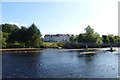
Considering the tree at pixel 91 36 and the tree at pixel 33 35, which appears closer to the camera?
the tree at pixel 33 35

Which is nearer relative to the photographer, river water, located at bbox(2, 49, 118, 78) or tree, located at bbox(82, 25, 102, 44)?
river water, located at bbox(2, 49, 118, 78)

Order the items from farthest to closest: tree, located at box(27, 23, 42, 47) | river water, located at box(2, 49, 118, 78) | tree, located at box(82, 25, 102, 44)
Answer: tree, located at box(82, 25, 102, 44) → tree, located at box(27, 23, 42, 47) → river water, located at box(2, 49, 118, 78)

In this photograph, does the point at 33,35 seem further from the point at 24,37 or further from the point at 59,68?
the point at 59,68

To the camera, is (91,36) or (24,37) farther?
(91,36)

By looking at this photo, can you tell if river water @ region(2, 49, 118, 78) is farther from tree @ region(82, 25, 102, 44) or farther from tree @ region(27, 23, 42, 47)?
tree @ region(82, 25, 102, 44)

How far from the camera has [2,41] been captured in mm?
120062

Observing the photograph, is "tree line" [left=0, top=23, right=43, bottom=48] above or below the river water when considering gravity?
above

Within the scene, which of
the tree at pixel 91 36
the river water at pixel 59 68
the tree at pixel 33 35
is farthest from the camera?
the tree at pixel 91 36

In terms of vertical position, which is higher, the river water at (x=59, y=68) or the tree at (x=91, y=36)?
the tree at (x=91, y=36)

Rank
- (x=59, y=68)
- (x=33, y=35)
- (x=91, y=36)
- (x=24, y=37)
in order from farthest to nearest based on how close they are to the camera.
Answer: (x=91, y=36), (x=24, y=37), (x=33, y=35), (x=59, y=68)

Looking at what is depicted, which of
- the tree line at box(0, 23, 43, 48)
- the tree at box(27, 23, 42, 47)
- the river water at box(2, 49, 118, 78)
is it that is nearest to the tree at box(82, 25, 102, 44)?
the tree line at box(0, 23, 43, 48)

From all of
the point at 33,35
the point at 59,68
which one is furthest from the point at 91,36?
the point at 59,68

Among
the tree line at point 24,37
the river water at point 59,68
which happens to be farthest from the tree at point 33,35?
the river water at point 59,68

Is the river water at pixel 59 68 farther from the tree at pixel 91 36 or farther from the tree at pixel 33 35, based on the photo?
the tree at pixel 91 36
